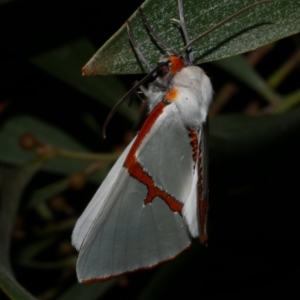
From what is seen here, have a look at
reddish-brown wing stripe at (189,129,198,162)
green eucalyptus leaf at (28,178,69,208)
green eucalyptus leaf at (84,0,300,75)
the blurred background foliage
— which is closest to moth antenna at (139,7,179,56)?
green eucalyptus leaf at (84,0,300,75)

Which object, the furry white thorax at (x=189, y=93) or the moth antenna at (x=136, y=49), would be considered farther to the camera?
the furry white thorax at (x=189, y=93)

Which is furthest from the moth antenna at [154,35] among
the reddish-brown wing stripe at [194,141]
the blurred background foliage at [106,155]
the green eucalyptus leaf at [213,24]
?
the blurred background foliage at [106,155]

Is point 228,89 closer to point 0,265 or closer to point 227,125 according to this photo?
point 227,125

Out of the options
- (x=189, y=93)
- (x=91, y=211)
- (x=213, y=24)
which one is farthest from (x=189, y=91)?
(x=91, y=211)

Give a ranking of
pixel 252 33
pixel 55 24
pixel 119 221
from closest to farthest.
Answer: pixel 252 33, pixel 119 221, pixel 55 24

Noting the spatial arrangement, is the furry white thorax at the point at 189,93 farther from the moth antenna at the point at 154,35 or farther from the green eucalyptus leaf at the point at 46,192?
the green eucalyptus leaf at the point at 46,192

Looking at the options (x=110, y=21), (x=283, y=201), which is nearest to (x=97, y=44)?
(x=110, y=21)
